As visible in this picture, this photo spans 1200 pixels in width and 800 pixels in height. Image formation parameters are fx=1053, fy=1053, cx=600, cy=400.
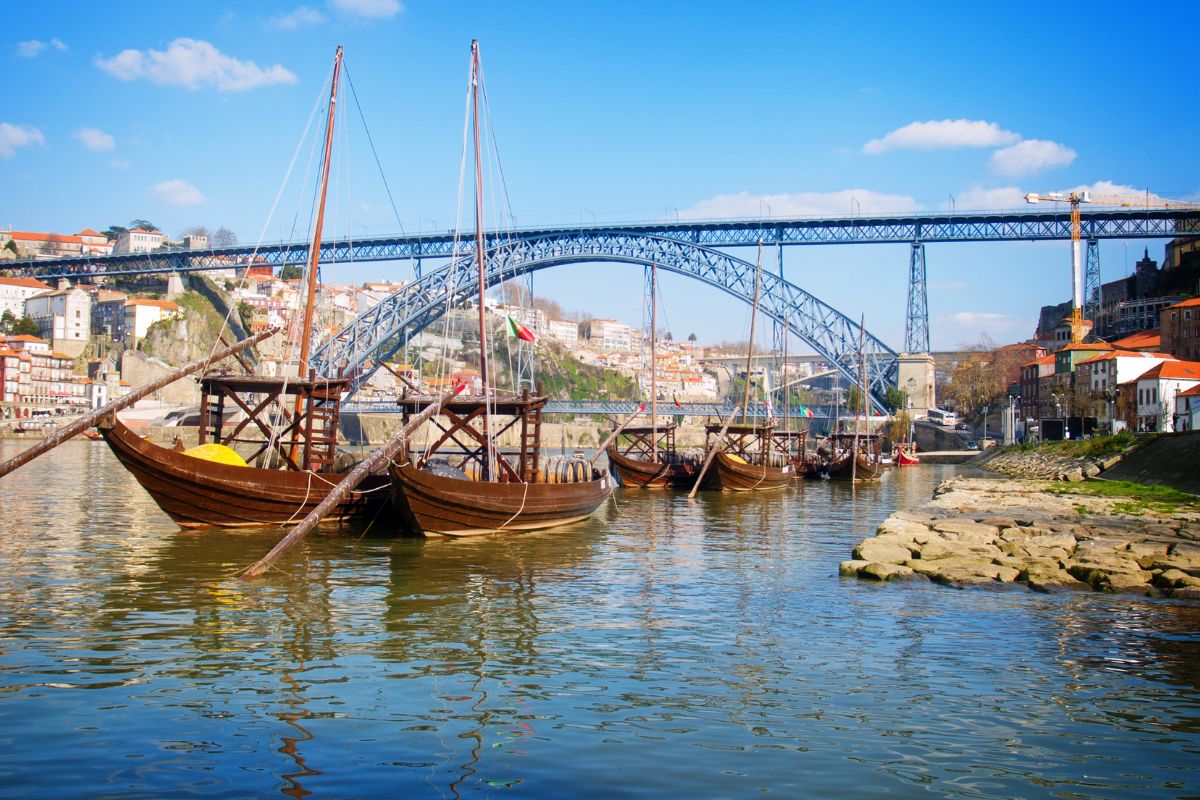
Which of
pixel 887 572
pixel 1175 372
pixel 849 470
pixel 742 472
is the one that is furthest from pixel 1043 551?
pixel 1175 372

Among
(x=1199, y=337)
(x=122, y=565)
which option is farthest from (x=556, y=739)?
(x=1199, y=337)

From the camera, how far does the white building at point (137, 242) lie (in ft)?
537

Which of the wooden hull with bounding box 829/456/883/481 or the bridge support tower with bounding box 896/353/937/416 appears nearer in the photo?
the wooden hull with bounding box 829/456/883/481

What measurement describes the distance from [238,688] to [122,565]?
9.45m

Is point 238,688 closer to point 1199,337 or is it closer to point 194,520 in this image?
point 194,520

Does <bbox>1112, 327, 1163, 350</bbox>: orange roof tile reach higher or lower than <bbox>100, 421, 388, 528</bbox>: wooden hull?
higher

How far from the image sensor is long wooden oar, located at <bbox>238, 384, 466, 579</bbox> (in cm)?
1585

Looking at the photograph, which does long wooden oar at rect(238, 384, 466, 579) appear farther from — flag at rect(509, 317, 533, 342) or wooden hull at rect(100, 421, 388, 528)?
flag at rect(509, 317, 533, 342)

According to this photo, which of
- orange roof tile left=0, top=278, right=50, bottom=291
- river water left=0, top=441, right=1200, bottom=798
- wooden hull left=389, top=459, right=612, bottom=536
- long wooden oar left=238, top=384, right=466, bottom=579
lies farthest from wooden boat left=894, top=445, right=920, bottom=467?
orange roof tile left=0, top=278, right=50, bottom=291

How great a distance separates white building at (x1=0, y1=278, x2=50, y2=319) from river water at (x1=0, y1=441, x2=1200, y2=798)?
13814 cm

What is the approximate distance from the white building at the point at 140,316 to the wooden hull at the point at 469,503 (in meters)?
116

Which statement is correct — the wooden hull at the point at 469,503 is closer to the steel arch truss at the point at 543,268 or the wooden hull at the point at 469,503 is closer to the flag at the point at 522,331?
the flag at the point at 522,331

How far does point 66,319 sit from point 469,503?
409 feet

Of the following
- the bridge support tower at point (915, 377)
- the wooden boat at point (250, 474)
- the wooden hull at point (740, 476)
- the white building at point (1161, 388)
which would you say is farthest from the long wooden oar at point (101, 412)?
the bridge support tower at point (915, 377)
